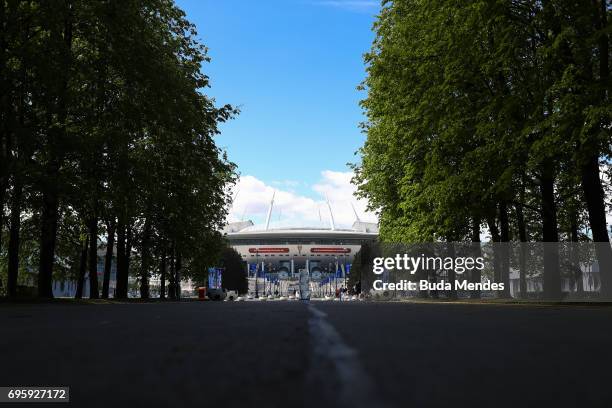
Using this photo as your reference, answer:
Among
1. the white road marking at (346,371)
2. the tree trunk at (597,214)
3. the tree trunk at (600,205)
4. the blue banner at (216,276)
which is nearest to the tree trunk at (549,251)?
the tree trunk at (600,205)

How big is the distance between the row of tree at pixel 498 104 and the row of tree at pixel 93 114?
29.0 ft

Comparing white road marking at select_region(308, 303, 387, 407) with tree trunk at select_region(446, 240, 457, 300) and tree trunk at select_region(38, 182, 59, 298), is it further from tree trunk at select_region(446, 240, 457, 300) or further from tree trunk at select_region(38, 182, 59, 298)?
tree trunk at select_region(446, 240, 457, 300)

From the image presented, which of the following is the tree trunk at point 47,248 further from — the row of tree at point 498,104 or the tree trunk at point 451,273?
the tree trunk at point 451,273

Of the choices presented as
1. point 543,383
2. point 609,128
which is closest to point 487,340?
point 543,383

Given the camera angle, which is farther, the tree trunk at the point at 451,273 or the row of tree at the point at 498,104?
the tree trunk at the point at 451,273

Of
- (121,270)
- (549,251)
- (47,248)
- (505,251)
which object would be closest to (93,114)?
(47,248)

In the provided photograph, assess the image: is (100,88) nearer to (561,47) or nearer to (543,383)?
(561,47)

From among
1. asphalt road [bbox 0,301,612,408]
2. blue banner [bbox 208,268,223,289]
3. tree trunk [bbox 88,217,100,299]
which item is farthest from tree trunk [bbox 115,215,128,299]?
asphalt road [bbox 0,301,612,408]

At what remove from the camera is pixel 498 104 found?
71.6 ft

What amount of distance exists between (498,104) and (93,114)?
13.7 metres

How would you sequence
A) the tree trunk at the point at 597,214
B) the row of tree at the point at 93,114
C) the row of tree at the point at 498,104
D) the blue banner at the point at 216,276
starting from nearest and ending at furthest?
the row of tree at the point at 498,104
the row of tree at the point at 93,114
the tree trunk at the point at 597,214
the blue banner at the point at 216,276

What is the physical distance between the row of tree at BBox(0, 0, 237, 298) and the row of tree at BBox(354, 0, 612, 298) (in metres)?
8.85

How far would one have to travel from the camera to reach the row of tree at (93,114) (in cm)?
2038

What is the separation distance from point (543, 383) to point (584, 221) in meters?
43.2
